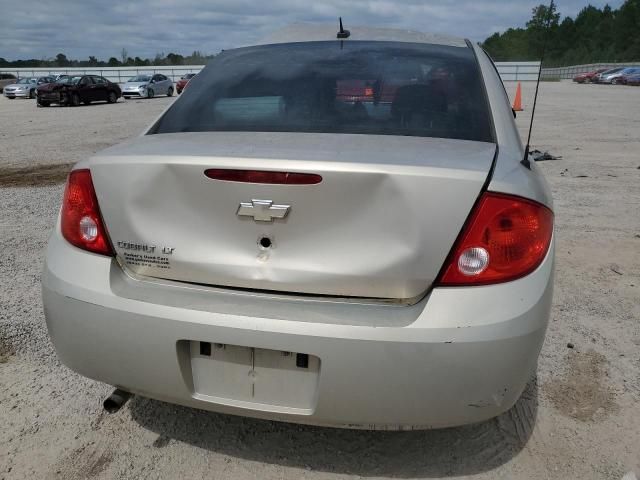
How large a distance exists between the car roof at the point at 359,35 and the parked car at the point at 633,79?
46391 mm

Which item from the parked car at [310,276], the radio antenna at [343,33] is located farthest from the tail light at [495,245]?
the radio antenna at [343,33]

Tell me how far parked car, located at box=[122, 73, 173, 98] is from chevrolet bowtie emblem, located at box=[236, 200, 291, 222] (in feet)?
107

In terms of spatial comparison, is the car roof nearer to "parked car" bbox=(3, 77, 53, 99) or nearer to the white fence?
"parked car" bbox=(3, 77, 53, 99)

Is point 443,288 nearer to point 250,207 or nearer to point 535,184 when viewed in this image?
point 535,184

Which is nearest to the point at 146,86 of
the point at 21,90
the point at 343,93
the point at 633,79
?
the point at 21,90

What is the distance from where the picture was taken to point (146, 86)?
32219 millimetres

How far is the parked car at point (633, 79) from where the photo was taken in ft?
138

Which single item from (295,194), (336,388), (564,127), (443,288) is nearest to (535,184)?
(443,288)

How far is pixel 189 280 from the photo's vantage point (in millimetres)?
1899

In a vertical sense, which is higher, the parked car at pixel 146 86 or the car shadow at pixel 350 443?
the car shadow at pixel 350 443

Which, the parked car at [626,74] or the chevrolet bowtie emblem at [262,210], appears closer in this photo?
the chevrolet bowtie emblem at [262,210]

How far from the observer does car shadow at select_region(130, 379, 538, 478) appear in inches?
86.2

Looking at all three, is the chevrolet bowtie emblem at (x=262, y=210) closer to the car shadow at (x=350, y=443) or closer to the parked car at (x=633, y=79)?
the car shadow at (x=350, y=443)

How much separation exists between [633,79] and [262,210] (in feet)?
160
